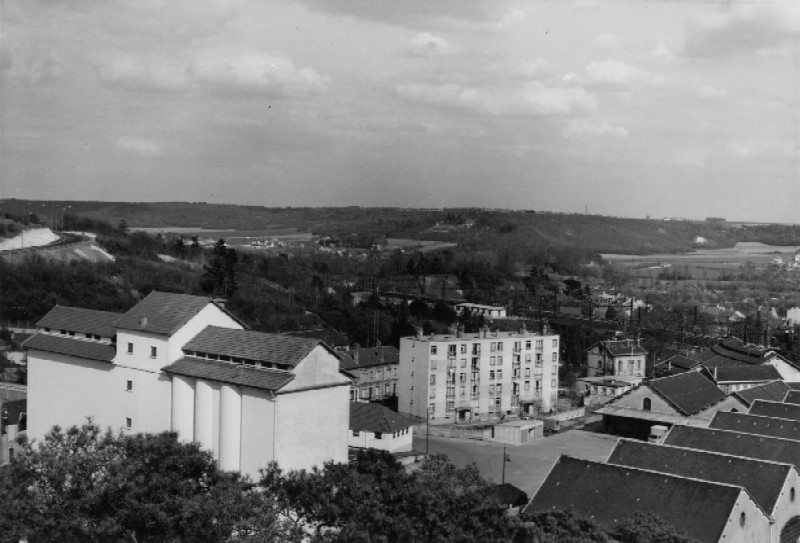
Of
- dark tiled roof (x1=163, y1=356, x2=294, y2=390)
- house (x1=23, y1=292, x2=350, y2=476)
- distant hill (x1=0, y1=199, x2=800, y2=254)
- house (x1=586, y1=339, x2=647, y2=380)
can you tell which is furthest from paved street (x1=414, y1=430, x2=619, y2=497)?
distant hill (x1=0, y1=199, x2=800, y2=254)

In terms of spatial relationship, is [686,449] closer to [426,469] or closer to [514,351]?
[426,469]

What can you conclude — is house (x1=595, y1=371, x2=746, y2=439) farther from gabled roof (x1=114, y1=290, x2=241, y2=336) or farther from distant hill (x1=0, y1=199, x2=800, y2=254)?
distant hill (x1=0, y1=199, x2=800, y2=254)

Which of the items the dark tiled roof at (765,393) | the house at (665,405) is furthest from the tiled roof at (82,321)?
the dark tiled roof at (765,393)

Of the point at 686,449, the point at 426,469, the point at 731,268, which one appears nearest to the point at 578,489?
the point at 686,449

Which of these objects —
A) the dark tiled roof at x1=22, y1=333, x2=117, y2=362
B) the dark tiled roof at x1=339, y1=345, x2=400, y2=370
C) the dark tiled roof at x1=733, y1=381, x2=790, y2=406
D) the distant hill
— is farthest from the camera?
the distant hill

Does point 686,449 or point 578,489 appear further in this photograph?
point 686,449

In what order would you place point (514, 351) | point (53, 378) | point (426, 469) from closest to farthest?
point (426, 469) → point (53, 378) → point (514, 351)

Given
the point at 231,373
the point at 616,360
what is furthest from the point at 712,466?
the point at 616,360
